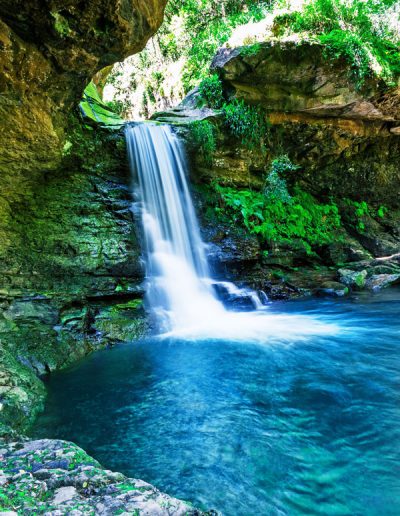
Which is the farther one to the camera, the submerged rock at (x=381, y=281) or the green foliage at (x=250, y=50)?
the submerged rock at (x=381, y=281)

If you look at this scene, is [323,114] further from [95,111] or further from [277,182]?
[95,111]

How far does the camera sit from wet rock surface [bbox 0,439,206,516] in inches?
63.6

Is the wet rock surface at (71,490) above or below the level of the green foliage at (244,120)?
below

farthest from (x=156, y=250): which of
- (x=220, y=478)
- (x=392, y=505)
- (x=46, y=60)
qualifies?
(x=392, y=505)

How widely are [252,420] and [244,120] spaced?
8344mm

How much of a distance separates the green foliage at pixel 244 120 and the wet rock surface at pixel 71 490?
8.97 meters

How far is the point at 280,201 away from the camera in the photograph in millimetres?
10641

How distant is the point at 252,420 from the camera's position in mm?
3004

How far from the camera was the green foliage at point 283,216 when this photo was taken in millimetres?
9742

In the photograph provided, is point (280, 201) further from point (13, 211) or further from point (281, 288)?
point (13, 211)

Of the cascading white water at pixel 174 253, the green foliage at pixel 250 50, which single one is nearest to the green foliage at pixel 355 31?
the green foliage at pixel 250 50

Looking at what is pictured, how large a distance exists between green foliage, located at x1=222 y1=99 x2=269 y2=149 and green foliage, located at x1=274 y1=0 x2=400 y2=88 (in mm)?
1919

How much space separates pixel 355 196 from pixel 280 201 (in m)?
3.53

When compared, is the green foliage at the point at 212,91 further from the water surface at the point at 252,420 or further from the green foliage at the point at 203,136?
the water surface at the point at 252,420
